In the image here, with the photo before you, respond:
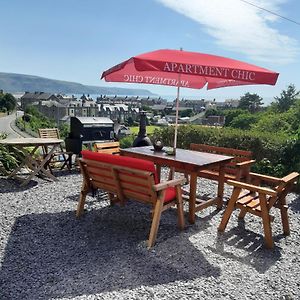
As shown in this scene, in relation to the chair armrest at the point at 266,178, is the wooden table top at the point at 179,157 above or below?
above

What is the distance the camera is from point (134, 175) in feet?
11.4

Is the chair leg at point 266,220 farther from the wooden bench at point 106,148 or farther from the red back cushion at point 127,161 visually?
the wooden bench at point 106,148

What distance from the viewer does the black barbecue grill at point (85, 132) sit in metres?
7.02

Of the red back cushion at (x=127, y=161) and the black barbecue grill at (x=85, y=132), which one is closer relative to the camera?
the red back cushion at (x=127, y=161)

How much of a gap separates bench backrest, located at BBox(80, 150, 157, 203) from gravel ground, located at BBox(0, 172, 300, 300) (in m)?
0.52

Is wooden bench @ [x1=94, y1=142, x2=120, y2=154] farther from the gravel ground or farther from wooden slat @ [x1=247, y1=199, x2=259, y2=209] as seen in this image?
wooden slat @ [x1=247, y1=199, x2=259, y2=209]

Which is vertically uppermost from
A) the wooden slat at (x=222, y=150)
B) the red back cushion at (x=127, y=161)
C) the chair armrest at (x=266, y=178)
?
the red back cushion at (x=127, y=161)

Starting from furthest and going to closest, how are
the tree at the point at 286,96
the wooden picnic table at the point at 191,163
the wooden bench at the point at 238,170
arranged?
the tree at the point at 286,96
the wooden bench at the point at 238,170
the wooden picnic table at the point at 191,163

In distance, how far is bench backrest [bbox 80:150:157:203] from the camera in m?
3.36

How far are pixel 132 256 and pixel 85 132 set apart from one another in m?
4.36

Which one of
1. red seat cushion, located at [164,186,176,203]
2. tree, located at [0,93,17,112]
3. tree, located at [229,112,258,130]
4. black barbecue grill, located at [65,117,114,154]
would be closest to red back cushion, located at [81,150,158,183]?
red seat cushion, located at [164,186,176,203]

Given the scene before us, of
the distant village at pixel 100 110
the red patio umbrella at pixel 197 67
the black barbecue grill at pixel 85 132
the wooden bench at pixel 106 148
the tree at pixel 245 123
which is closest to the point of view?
the red patio umbrella at pixel 197 67

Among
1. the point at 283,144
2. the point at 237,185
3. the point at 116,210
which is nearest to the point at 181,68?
the point at 237,185

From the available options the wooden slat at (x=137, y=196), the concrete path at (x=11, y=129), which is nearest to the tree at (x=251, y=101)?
the concrete path at (x=11, y=129)
